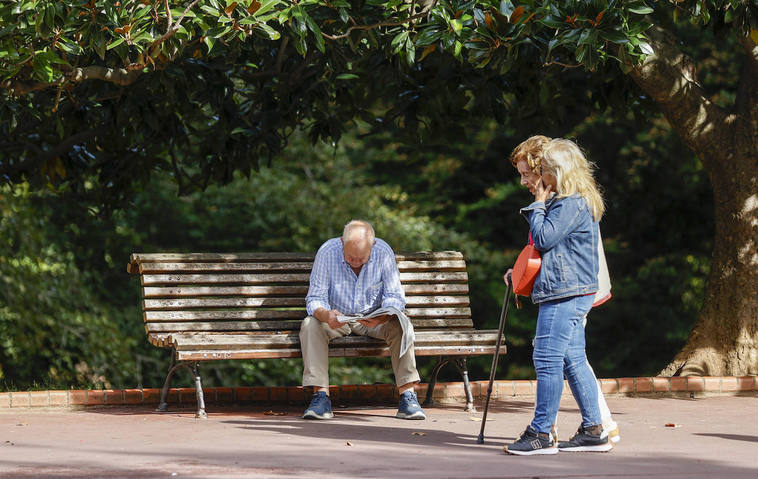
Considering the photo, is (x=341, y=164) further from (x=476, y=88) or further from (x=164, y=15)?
(x=164, y=15)

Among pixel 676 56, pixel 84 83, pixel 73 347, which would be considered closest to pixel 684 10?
pixel 676 56

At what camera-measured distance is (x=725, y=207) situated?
8.23m

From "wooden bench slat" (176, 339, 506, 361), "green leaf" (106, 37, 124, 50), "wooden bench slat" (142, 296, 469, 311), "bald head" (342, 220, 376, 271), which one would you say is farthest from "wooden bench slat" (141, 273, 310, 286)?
"green leaf" (106, 37, 124, 50)

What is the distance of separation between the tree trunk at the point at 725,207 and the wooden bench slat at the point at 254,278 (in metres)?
1.95

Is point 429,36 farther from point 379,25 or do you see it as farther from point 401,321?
point 401,321

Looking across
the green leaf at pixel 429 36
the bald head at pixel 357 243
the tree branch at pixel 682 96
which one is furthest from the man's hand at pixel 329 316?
the tree branch at pixel 682 96

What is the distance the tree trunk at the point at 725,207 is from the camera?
806 cm

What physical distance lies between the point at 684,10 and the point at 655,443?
9.71 feet

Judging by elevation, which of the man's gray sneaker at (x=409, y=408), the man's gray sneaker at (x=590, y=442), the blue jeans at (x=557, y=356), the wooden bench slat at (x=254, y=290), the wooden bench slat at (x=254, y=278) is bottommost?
the man's gray sneaker at (x=590, y=442)

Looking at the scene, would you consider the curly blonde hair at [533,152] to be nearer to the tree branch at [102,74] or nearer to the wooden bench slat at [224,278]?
the wooden bench slat at [224,278]

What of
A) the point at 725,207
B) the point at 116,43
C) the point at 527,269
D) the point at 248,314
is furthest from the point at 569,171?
the point at 725,207

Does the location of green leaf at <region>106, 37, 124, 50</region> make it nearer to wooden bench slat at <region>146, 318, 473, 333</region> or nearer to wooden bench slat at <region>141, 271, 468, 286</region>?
wooden bench slat at <region>141, 271, 468, 286</region>

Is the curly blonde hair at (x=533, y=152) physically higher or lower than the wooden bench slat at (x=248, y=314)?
higher

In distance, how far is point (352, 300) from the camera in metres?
7.05
